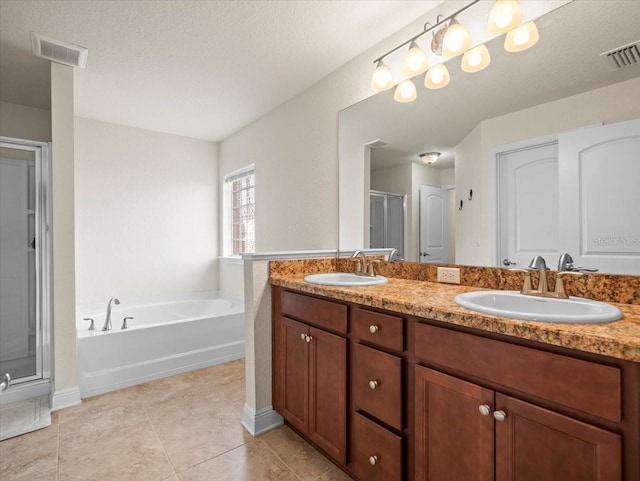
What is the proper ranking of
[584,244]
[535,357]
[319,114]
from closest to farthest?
[535,357]
[584,244]
[319,114]

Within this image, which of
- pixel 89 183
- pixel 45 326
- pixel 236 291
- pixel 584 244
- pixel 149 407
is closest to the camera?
pixel 584 244

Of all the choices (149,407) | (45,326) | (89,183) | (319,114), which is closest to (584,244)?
(319,114)

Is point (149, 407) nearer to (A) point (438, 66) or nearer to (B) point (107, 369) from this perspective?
(B) point (107, 369)

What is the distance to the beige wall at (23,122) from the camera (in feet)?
10.1

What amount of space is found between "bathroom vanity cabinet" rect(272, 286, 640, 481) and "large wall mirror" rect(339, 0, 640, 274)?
24.4 inches

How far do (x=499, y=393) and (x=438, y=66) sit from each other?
5.35 ft

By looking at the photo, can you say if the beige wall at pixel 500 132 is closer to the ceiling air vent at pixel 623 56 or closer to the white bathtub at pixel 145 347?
the ceiling air vent at pixel 623 56

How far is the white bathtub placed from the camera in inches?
97.5

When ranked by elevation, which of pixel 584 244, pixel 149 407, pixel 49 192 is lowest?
pixel 149 407

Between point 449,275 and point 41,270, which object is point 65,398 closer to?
point 41,270

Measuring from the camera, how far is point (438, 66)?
1798mm

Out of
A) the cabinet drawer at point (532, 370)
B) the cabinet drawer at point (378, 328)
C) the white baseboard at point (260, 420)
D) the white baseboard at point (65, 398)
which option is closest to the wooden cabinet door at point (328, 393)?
the cabinet drawer at point (378, 328)

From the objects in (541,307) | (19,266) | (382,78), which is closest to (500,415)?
(541,307)

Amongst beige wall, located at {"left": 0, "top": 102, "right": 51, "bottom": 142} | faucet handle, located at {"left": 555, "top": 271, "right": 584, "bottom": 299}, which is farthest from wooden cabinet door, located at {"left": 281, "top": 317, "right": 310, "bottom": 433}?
beige wall, located at {"left": 0, "top": 102, "right": 51, "bottom": 142}
